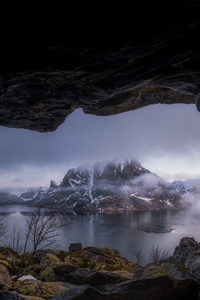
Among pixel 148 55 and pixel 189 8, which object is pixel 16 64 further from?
pixel 189 8

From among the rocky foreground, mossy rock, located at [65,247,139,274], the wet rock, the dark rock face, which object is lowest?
mossy rock, located at [65,247,139,274]

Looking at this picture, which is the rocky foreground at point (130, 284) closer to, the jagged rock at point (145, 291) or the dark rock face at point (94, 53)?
the jagged rock at point (145, 291)

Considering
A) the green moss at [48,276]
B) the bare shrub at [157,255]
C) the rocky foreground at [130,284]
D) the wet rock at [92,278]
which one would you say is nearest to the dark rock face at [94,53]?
the rocky foreground at [130,284]

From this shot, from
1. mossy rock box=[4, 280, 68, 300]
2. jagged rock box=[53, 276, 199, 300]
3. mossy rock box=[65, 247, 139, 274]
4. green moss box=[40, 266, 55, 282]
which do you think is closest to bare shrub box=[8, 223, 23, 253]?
mossy rock box=[65, 247, 139, 274]

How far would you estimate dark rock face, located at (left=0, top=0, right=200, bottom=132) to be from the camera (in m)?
5.10

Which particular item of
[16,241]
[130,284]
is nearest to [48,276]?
[130,284]

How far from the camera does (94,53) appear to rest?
6574 mm

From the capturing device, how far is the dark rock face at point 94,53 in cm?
510

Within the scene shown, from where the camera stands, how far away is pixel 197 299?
5.02 metres

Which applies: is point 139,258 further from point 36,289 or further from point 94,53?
point 94,53

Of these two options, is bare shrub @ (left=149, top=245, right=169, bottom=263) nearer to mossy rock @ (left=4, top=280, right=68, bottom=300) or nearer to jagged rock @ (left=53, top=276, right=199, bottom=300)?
mossy rock @ (left=4, top=280, right=68, bottom=300)

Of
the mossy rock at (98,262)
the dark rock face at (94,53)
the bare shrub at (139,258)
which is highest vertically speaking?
the dark rock face at (94,53)

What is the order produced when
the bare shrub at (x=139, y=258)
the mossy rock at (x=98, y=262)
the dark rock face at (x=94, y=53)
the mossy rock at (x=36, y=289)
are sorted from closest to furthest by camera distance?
the dark rock face at (x=94, y=53), the mossy rock at (x=36, y=289), the mossy rock at (x=98, y=262), the bare shrub at (x=139, y=258)

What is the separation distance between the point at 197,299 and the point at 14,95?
11.8 meters
